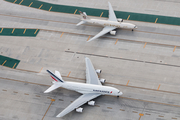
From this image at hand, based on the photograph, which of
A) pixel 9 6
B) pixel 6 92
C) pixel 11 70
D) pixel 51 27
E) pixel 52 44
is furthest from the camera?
pixel 9 6

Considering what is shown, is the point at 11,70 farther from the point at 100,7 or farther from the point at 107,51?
the point at 100,7

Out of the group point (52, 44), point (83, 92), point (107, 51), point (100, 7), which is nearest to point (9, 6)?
point (52, 44)

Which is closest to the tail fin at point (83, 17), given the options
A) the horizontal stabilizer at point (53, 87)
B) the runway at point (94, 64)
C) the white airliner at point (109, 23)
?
the white airliner at point (109, 23)

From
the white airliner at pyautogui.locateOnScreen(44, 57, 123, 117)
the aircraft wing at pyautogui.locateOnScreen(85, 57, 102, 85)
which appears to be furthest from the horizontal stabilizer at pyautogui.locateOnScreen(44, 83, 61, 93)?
the aircraft wing at pyautogui.locateOnScreen(85, 57, 102, 85)

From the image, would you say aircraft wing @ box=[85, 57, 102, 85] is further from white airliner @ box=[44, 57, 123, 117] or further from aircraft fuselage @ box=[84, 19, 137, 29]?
aircraft fuselage @ box=[84, 19, 137, 29]

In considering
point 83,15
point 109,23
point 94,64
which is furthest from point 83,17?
point 94,64

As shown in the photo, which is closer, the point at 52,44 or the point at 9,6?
the point at 52,44

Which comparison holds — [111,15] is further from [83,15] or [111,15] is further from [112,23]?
[83,15]

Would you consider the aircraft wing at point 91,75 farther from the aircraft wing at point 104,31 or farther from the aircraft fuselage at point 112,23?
the aircraft fuselage at point 112,23
